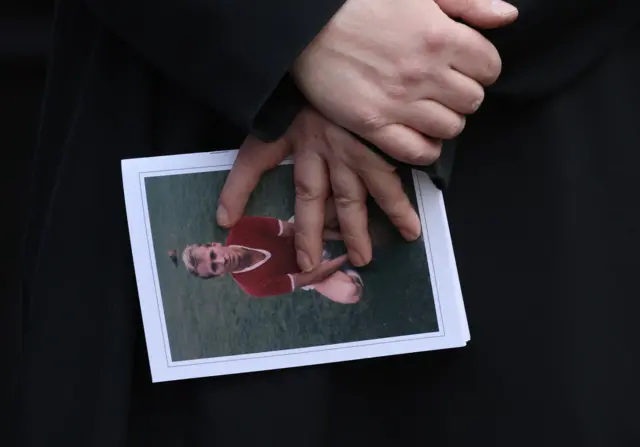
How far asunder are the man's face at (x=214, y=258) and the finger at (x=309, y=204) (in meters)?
0.06

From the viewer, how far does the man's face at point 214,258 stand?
0.64 metres

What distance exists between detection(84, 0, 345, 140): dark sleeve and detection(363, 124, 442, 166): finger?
0.07 metres

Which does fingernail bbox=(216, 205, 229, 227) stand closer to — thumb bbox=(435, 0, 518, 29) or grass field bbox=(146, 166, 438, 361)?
grass field bbox=(146, 166, 438, 361)

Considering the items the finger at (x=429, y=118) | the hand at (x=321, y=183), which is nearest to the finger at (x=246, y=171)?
the hand at (x=321, y=183)

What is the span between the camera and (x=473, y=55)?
1.87 ft

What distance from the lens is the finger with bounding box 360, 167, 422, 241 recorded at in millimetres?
604

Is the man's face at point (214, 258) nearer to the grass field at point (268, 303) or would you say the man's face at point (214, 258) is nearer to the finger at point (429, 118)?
the grass field at point (268, 303)

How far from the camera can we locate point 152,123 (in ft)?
2.14

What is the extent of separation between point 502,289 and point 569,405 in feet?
0.38

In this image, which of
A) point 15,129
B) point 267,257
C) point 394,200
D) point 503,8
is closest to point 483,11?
point 503,8

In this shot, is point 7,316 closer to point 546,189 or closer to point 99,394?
point 99,394

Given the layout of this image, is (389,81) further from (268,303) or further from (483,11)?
(268,303)

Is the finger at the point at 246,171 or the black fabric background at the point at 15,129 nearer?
the finger at the point at 246,171

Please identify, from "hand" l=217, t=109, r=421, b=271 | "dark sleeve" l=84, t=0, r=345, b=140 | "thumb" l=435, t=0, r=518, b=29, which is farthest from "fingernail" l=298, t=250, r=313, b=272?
"thumb" l=435, t=0, r=518, b=29
